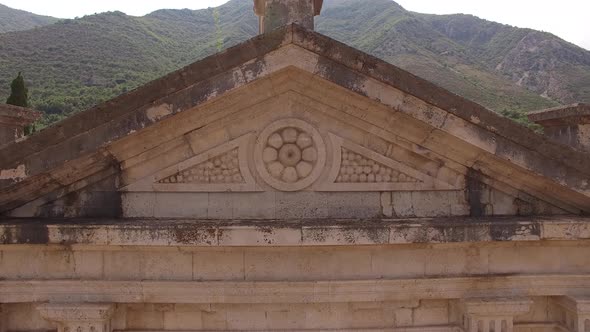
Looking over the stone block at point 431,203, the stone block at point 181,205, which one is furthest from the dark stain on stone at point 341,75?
the stone block at point 181,205

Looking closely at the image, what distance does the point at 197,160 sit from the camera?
5.38 meters

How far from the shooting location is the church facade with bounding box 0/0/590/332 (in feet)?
16.3

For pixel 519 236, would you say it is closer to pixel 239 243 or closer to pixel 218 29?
pixel 239 243

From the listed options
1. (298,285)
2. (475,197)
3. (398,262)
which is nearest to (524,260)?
(475,197)

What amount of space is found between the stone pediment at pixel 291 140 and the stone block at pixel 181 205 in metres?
0.14

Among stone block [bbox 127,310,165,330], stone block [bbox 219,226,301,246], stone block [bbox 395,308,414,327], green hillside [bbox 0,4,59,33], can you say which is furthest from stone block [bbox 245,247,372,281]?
green hillside [bbox 0,4,59,33]

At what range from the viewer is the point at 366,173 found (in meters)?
5.47

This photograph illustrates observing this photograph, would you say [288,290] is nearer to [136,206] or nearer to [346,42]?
[136,206]

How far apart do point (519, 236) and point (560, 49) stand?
159ft

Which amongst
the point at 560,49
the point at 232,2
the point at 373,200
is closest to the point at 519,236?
the point at 373,200

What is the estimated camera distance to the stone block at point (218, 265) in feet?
17.3

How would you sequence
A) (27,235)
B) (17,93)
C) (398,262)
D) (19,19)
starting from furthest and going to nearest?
1. (19,19)
2. (17,93)
3. (398,262)
4. (27,235)

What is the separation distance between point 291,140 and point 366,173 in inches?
35.2

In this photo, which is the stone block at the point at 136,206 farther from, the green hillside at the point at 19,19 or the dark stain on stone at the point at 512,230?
the green hillside at the point at 19,19
